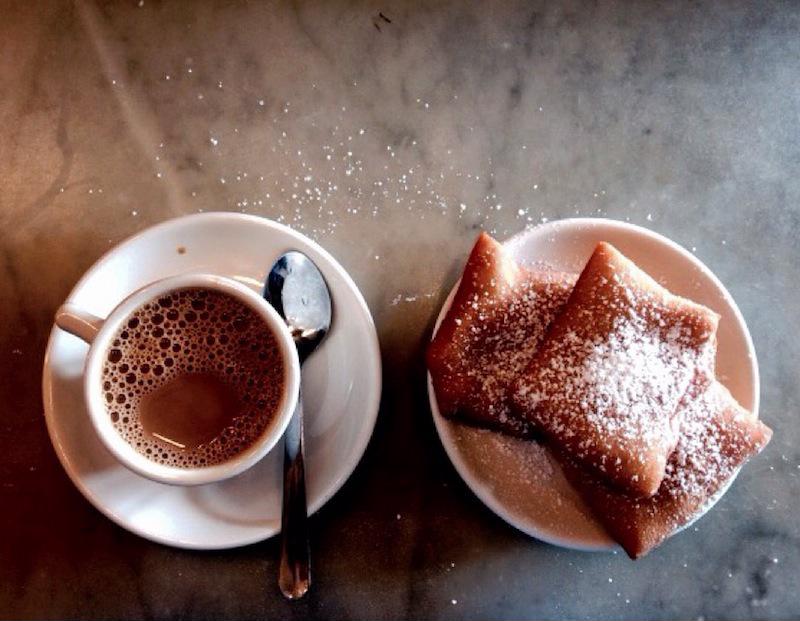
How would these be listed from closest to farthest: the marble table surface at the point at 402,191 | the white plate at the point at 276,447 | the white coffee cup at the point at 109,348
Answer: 1. the white coffee cup at the point at 109,348
2. the white plate at the point at 276,447
3. the marble table surface at the point at 402,191

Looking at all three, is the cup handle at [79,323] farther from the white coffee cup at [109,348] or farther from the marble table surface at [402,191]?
the marble table surface at [402,191]

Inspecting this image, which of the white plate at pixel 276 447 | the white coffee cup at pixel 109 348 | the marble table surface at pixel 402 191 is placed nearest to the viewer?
the white coffee cup at pixel 109 348

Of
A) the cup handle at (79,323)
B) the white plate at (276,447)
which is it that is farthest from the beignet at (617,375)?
the cup handle at (79,323)

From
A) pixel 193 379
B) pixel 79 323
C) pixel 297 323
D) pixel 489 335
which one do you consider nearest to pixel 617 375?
pixel 489 335

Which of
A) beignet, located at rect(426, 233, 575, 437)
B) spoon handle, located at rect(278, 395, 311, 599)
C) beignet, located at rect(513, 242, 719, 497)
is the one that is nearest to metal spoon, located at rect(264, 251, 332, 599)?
spoon handle, located at rect(278, 395, 311, 599)

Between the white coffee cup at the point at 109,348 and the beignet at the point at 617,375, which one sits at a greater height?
the beignet at the point at 617,375

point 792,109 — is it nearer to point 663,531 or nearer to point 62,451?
point 663,531

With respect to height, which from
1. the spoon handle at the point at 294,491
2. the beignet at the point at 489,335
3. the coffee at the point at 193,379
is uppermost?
the beignet at the point at 489,335
